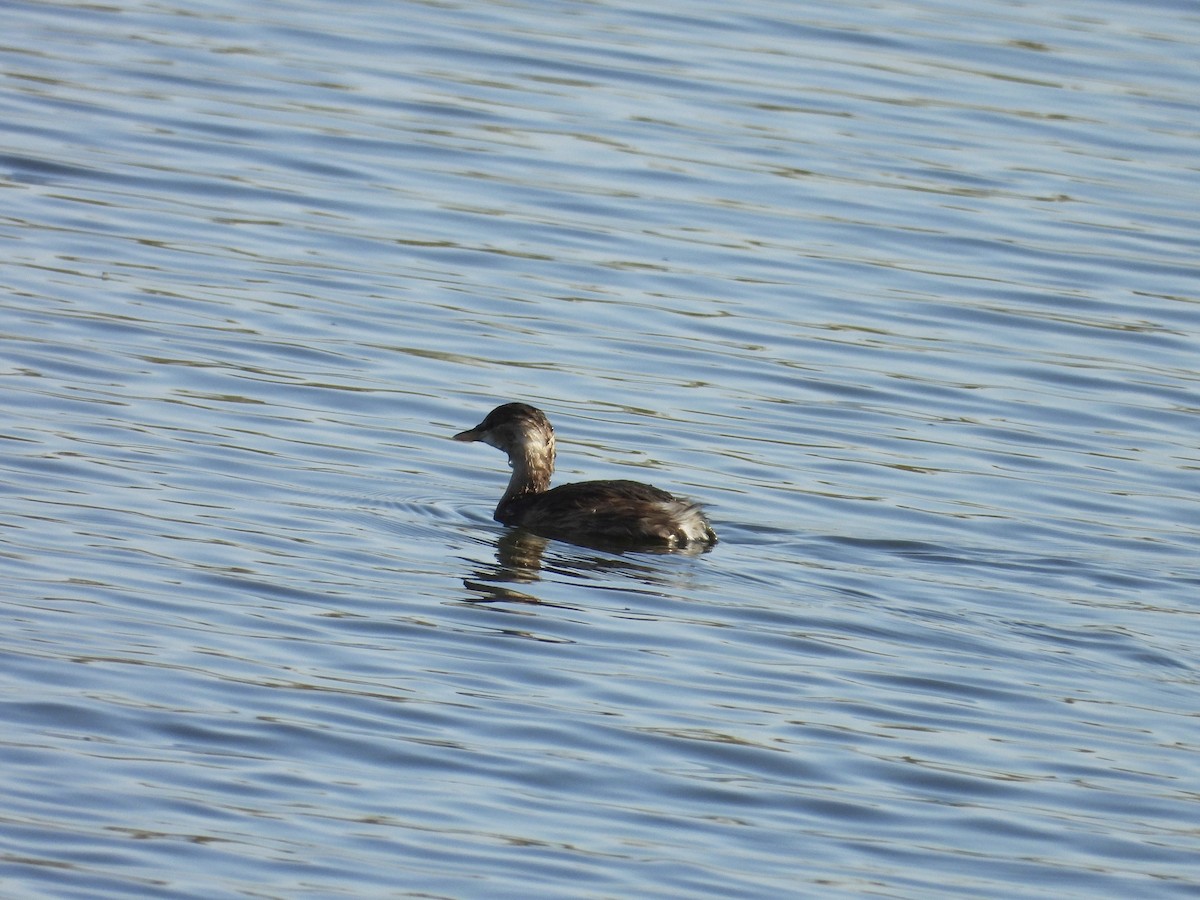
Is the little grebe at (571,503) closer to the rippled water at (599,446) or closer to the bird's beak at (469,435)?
the bird's beak at (469,435)

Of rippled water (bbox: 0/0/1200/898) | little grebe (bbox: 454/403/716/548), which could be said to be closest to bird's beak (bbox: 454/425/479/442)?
little grebe (bbox: 454/403/716/548)

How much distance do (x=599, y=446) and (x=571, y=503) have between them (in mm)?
1496

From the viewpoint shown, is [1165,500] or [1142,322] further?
[1142,322]

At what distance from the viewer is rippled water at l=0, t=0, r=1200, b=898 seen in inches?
282

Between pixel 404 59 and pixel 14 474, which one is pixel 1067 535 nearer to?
pixel 14 474

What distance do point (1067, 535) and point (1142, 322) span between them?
4.61 metres

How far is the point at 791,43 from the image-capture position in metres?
21.8

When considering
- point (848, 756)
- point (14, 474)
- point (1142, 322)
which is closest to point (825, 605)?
point (848, 756)

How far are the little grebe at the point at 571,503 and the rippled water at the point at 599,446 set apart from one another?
16 centimetres

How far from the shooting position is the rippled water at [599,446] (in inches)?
282

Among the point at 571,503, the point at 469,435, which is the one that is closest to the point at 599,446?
the point at 469,435

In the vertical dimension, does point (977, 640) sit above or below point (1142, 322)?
below

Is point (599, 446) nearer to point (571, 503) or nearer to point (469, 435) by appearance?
point (469, 435)

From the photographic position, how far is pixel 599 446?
40.1ft
